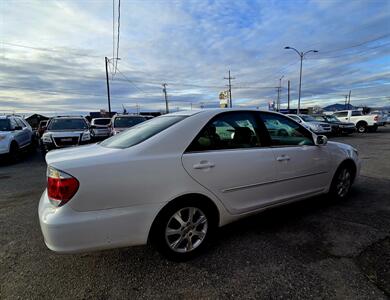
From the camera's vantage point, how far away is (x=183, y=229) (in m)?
2.76

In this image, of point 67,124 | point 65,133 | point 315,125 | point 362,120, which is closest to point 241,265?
point 65,133

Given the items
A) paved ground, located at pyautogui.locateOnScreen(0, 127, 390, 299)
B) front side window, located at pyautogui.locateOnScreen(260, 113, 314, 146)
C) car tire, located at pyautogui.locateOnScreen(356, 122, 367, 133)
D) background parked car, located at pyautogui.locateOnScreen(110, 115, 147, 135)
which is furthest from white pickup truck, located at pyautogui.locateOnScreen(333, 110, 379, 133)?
front side window, located at pyautogui.locateOnScreen(260, 113, 314, 146)

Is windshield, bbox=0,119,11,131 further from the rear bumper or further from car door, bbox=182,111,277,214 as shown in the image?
car door, bbox=182,111,277,214

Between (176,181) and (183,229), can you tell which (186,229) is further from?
(176,181)

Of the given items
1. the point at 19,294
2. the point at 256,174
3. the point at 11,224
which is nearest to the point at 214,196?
the point at 256,174

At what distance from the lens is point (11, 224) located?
12.6 ft

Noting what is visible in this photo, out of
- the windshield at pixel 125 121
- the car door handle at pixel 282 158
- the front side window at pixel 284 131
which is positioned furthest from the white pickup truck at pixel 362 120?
the car door handle at pixel 282 158

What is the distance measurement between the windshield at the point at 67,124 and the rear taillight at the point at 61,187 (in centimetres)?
942

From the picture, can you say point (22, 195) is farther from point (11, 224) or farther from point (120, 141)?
point (120, 141)

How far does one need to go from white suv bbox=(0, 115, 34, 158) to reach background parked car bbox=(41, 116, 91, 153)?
0.88 metres

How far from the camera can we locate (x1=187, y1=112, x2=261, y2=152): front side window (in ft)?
9.57

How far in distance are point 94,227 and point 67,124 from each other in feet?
32.8

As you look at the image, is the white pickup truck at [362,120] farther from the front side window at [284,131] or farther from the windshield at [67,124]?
the front side window at [284,131]

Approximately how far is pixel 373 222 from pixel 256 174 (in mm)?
1882
